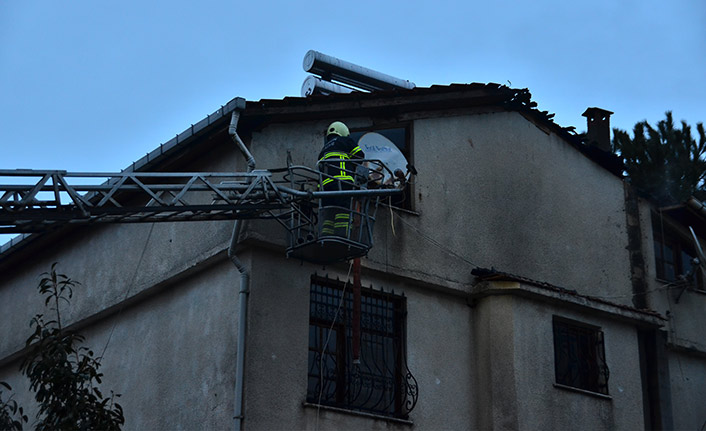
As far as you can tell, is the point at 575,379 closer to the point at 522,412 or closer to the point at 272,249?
the point at 522,412

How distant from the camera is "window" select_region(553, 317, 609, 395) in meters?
15.7

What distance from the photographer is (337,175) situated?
13.5 m

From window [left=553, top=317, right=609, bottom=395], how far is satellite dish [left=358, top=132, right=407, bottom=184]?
3275mm

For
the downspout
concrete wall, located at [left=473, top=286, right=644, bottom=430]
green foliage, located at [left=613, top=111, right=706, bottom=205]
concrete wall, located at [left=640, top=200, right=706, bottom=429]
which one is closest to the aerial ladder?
the downspout

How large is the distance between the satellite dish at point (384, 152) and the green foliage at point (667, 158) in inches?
583

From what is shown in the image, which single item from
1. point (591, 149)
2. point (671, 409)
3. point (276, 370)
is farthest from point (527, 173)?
point (276, 370)

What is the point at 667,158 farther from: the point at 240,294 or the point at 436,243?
the point at 240,294

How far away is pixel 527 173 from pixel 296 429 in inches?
239

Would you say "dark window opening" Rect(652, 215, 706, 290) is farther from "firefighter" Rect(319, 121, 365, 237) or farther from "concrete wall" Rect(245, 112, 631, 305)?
"firefighter" Rect(319, 121, 365, 237)

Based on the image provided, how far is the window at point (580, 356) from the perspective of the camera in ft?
51.5

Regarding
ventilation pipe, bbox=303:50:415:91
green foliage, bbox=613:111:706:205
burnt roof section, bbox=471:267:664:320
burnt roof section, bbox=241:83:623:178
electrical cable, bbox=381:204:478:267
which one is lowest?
burnt roof section, bbox=471:267:664:320

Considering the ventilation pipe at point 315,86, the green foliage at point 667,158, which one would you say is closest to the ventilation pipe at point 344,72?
the ventilation pipe at point 315,86

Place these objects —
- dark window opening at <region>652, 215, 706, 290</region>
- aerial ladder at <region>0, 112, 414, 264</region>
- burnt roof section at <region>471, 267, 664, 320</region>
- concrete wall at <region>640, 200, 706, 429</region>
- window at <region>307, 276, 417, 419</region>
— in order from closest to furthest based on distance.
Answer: aerial ladder at <region>0, 112, 414, 264</region>, window at <region>307, 276, 417, 419</region>, burnt roof section at <region>471, 267, 664, 320</region>, concrete wall at <region>640, 200, 706, 429</region>, dark window opening at <region>652, 215, 706, 290</region>

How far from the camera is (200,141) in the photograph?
1461 cm
